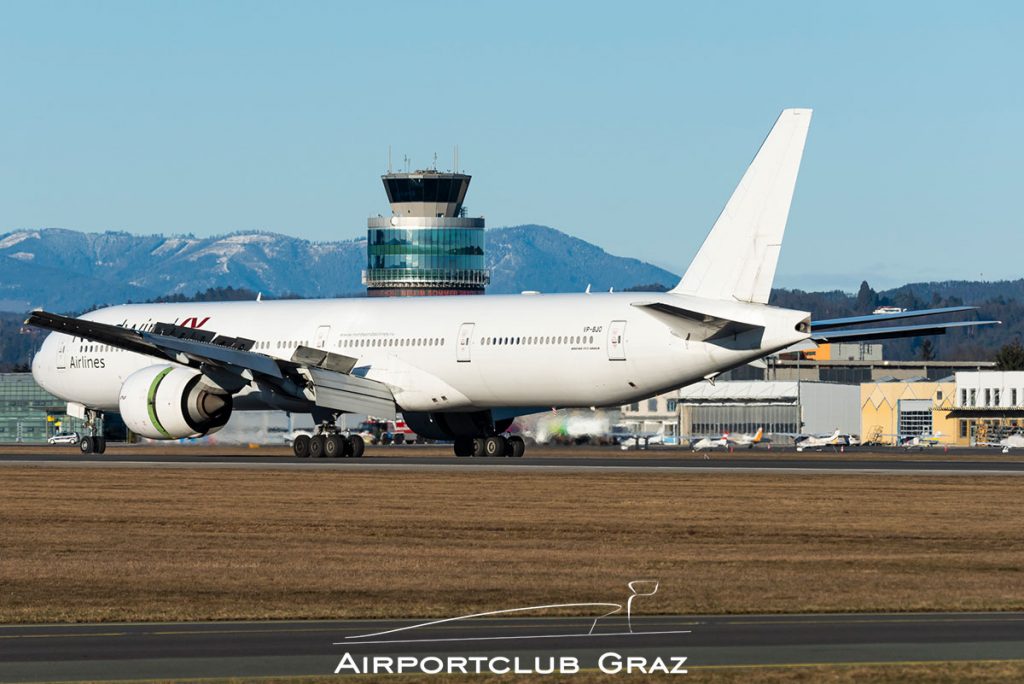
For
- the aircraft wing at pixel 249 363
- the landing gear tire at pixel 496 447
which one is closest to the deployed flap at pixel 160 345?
the aircraft wing at pixel 249 363

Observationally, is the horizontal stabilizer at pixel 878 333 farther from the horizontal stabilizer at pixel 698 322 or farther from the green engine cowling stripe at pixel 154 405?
the green engine cowling stripe at pixel 154 405

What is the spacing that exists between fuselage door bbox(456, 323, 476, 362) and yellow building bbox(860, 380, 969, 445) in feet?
280

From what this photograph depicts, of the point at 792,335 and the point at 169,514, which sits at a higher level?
the point at 792,335

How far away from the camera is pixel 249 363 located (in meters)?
47.2

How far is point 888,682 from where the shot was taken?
13156 mm

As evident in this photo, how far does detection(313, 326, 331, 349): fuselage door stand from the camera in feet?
166

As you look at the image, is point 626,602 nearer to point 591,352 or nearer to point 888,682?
point 888,682

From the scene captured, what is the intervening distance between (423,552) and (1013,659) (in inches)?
447

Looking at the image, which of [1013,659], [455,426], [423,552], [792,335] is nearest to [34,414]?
[455,426]

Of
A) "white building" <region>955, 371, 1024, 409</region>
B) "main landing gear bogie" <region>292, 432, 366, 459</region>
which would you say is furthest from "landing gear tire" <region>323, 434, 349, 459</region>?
"white building" <region>955, 371, 1024, 409</region>

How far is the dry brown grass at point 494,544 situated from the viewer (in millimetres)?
18891

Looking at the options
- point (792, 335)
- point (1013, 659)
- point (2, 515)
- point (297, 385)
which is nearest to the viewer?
point (1013, 659)

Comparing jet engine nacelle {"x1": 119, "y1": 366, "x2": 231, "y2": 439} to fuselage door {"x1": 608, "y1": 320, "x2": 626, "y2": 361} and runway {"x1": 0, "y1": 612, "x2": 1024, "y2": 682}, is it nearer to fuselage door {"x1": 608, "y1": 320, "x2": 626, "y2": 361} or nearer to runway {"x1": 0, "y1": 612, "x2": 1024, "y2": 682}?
fuselage door {"x1": 608, "y1": 320, "x2": 626, "y2": 361}

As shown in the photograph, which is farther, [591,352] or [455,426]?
[455,426]
